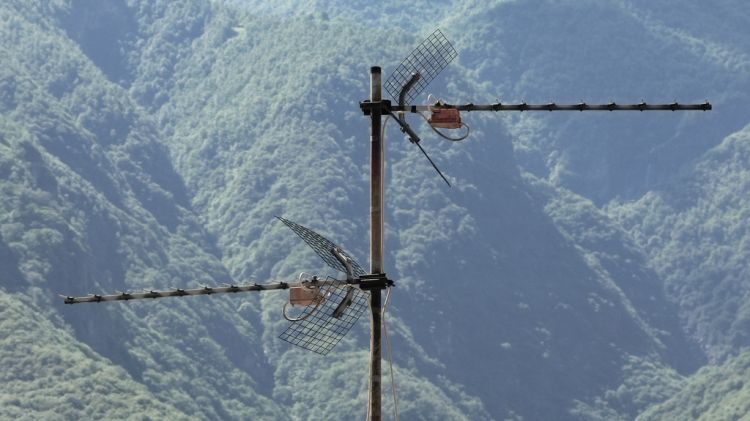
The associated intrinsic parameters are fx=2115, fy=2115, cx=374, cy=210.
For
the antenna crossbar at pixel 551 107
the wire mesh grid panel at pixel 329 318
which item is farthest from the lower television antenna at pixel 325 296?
the antenna crossbar at pixel 551 107

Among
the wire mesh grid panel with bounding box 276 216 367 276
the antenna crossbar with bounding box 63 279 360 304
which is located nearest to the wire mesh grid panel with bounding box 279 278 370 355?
the antenna crossbar with bounding box 63 279 360 304

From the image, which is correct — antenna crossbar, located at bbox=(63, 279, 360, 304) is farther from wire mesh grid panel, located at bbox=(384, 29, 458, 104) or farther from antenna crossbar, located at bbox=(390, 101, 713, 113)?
wire mesh grid panel, located at bbox=(384, 29, 458, 104)

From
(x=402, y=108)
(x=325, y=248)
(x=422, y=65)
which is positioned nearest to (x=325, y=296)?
(x=325, y=248)

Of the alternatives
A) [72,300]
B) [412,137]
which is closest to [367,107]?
[412,137]

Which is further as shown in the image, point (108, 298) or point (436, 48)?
point (436, 48)

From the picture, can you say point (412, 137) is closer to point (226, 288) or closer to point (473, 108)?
point (473, 108)

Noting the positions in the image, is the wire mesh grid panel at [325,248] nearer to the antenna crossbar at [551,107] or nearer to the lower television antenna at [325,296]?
the lower television antenna at [325,296]
